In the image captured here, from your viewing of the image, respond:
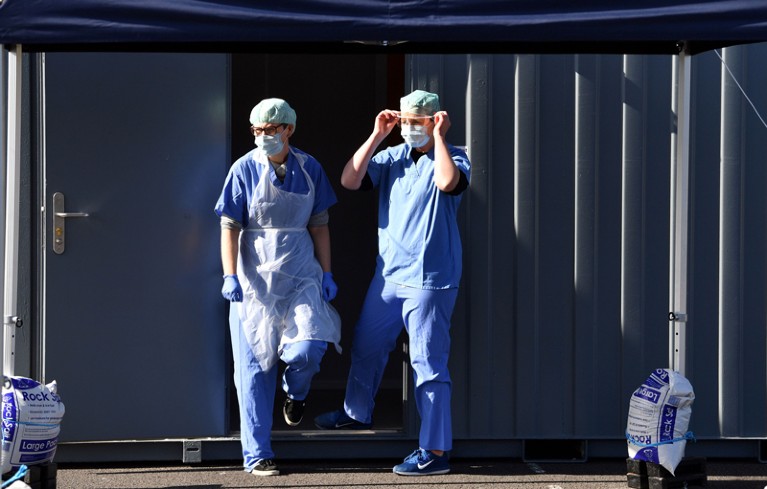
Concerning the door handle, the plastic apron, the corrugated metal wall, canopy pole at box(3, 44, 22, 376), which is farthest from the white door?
the corrugated metal wall

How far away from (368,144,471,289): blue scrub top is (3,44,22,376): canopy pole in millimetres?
1569

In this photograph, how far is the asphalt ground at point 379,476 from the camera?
4.95 meters

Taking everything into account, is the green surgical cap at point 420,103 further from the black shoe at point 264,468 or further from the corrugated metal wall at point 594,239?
the black shoe at point 264,468

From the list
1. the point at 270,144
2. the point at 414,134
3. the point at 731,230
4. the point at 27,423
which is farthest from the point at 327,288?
the point at 731,230

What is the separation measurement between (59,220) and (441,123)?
175 cm

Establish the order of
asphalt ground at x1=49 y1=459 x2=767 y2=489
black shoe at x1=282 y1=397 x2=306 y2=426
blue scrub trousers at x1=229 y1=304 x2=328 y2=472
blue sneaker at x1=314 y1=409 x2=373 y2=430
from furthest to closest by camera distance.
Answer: blue sneaker at x1=314 y1=409 x2=373 y2=430, black shoe at x1=282 y1=397 x2=306 y2=426, blue scrub trousers at x1=229 y1=304 x2=328 y2=472, asphalt ground at x1=49 y1=459 x2=767 y2=489

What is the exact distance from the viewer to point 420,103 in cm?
501

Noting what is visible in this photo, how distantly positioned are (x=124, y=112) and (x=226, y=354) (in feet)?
3.91

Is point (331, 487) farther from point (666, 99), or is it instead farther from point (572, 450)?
point (666, 99)

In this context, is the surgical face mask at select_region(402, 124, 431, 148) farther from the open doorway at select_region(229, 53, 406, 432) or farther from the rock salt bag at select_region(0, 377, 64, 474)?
the open doorway at select_region(229, 53, 406, 432)

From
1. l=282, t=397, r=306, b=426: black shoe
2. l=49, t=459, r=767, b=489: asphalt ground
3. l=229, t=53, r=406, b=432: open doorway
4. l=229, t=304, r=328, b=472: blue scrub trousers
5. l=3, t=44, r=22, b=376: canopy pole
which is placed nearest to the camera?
l=3, t=44, r=22, b=376: canopy pole

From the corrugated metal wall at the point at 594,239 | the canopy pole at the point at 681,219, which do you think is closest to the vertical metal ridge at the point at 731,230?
the corrugated metal wall at the point at 594,239

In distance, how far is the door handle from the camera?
5.19 metres

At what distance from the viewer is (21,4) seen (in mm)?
4000
